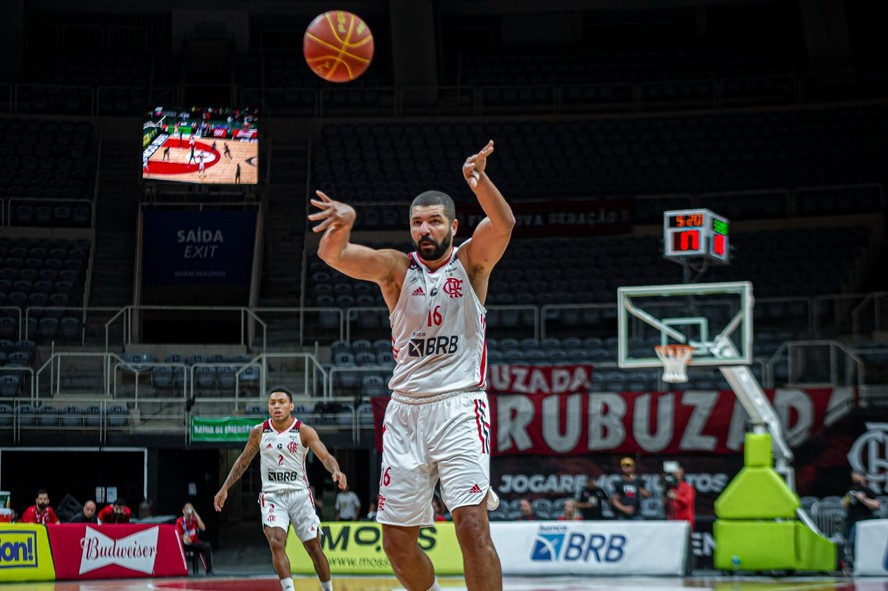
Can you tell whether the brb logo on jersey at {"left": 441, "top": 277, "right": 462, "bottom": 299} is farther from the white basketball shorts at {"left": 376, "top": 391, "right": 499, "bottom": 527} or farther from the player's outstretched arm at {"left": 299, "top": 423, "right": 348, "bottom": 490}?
the player's outstretched arm at {"left": 299, "top": 423, "right": 348, "bottom": 490}

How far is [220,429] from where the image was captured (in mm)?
19969

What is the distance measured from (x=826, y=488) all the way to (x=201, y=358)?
39.9 ft

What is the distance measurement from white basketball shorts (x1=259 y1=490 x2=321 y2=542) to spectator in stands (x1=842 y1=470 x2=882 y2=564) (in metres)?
8.03

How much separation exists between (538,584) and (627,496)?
2982 mm

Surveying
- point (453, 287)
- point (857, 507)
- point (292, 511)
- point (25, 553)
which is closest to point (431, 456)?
point (453, 287)

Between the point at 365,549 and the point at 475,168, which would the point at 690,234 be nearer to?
the point at 365,549

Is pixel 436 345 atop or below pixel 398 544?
atop

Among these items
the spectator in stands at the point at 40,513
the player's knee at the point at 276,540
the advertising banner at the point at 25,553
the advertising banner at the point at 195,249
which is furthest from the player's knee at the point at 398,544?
the advertising banner at the point at 195,249

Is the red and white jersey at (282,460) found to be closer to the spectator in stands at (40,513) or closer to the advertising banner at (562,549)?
the advertising banner at (562,549)

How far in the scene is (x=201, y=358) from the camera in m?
23.4

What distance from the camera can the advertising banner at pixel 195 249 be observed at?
27906mm

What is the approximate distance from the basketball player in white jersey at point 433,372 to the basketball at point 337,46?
6.15 m

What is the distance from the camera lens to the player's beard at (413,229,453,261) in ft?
21.2

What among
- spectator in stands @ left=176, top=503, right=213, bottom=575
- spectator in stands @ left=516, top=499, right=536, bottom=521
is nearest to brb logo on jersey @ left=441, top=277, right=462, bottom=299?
spectator in stands @ left=516, top=499, right=536, bottom=521
